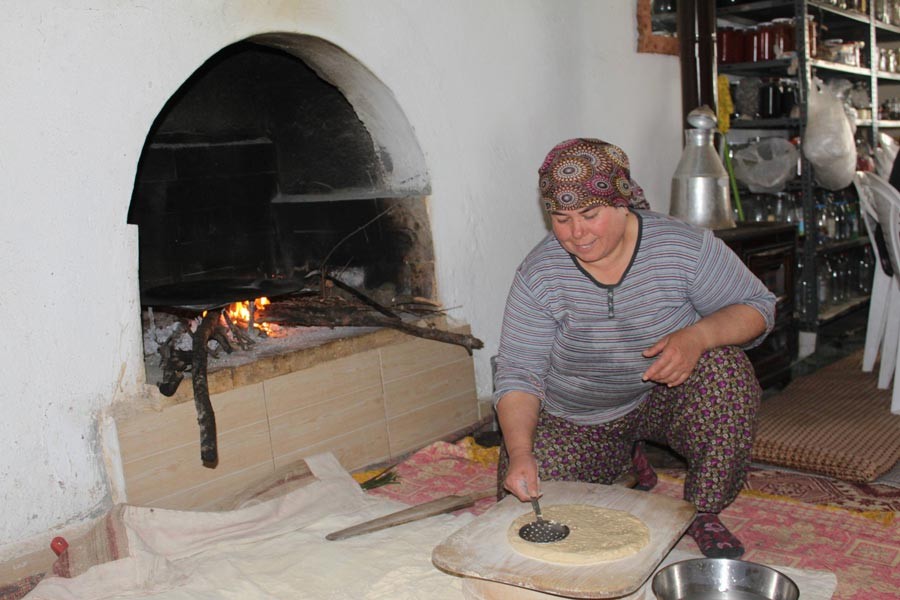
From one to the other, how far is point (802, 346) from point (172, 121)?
10.8ft

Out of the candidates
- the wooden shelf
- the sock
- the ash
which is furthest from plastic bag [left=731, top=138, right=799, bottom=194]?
the ash

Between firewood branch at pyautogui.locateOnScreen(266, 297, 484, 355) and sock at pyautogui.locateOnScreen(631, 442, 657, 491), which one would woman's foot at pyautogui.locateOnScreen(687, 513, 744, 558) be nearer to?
sock at pyautogui.locateOnScreen(631, 442, 657, 491)

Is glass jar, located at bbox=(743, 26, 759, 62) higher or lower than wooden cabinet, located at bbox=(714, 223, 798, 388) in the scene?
higher

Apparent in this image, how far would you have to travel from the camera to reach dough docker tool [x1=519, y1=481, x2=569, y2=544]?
5.41ft

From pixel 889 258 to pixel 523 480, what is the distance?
2.58 meters

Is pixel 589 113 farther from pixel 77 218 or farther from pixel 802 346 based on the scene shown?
pixel 77 218

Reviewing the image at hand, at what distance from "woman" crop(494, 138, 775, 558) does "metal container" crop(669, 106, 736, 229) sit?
151 cm

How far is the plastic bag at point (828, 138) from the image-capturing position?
4.36 meters

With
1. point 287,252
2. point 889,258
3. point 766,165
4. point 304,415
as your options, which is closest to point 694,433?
point 304,415

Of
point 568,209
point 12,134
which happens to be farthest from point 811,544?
point 12,134

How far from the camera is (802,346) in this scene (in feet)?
15.0

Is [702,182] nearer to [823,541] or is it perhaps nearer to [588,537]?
[823,541]

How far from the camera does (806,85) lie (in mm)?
4453

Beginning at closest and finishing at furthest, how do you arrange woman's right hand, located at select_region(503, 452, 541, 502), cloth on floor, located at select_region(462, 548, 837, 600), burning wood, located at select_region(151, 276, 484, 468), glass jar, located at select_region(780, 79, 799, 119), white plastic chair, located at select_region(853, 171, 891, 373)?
cloth on floor, located at select_region(462, 548, 837, 600) → woman's right hand, located at select_region(503, 452, 541, 502) → burning wood, located at select_region(151, 276, 484, 468) → white plastic chair, located at select_region(853, 171, 891, 373) → glass jar, located at select_region(780, 79, 799, 119)
